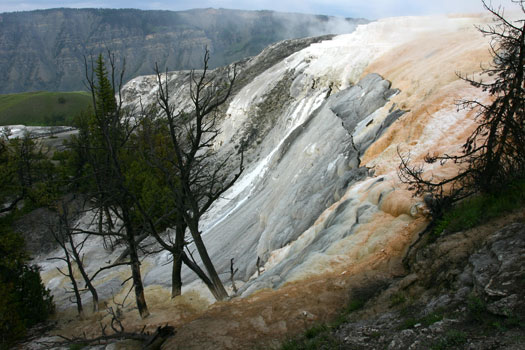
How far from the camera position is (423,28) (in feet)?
92.0

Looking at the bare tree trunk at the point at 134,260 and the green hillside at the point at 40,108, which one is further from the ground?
the green hillside at the point at 40,108

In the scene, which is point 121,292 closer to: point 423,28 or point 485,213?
point 485,213

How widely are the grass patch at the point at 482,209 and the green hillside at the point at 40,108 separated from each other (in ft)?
490

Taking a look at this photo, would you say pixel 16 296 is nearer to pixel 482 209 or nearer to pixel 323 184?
pixel 323 184

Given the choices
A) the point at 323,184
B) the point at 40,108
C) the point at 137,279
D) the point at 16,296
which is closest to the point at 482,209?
the point at 323,184

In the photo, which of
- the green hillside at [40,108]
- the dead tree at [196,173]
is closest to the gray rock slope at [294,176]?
the dead tree at [196,173]

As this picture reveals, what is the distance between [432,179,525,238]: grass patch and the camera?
23.5 feet

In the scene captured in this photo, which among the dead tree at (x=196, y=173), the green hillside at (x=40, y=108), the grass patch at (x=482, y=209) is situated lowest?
the grass patch at (x=482, y=209)

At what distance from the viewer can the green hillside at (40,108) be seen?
5650 inches

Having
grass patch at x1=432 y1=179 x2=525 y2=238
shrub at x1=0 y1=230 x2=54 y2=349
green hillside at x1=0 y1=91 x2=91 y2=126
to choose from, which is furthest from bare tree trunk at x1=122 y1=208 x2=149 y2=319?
green hillside at x1=0 y1=91 x2=91 y2=126

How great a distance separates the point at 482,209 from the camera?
7590 mm

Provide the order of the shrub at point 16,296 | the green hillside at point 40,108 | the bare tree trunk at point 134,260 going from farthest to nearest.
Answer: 1. the green hillside at point 40,108
2. the shrub at point 16,296
3. the bare tree trunk at point 134,260

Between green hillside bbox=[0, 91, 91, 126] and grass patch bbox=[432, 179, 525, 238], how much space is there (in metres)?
149

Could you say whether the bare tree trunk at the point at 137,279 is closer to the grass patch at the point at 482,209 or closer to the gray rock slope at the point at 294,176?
the gray rock slope at the point at 294,176
